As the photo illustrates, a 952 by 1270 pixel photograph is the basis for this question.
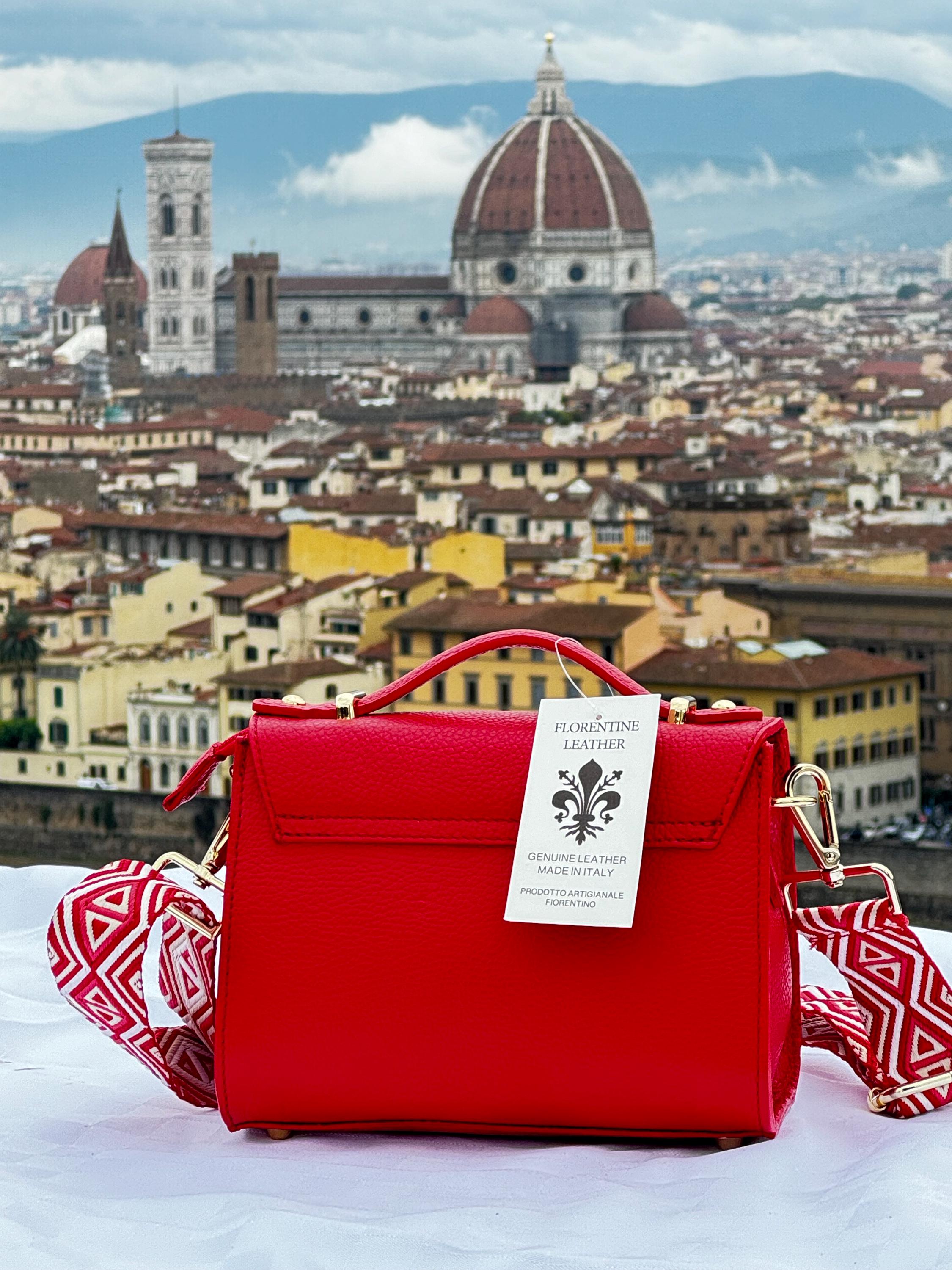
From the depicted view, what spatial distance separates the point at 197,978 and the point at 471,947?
18cm

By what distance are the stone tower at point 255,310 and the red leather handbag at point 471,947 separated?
53.7m

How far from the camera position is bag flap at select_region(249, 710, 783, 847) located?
142cm

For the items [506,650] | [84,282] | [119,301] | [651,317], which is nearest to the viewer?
[506,650]

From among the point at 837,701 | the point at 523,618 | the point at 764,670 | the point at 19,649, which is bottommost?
the point at 19,649

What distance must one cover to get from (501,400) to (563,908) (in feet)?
146

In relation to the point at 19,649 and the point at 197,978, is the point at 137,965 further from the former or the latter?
the point at 19,649

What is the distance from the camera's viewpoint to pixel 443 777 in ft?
4.76

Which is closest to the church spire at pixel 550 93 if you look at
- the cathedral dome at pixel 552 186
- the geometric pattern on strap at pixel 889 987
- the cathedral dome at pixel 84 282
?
the cathedral dome at pixel 552 186

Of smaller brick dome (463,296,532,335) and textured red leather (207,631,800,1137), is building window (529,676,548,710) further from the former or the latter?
smaller brick dome (463,296,532,335)

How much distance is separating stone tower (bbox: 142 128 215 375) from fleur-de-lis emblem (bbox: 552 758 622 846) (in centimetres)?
5456

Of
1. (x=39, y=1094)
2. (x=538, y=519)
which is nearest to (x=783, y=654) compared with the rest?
(x=538, y=519)

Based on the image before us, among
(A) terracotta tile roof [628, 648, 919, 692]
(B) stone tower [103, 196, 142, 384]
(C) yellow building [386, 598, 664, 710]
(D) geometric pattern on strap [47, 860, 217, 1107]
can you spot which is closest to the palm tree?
(C) yellow building [386, 598, 664, 710]

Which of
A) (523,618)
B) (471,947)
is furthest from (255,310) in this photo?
(471,947)

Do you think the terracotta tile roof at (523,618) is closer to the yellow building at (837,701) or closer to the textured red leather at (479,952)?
the yellow building at (837,701)
